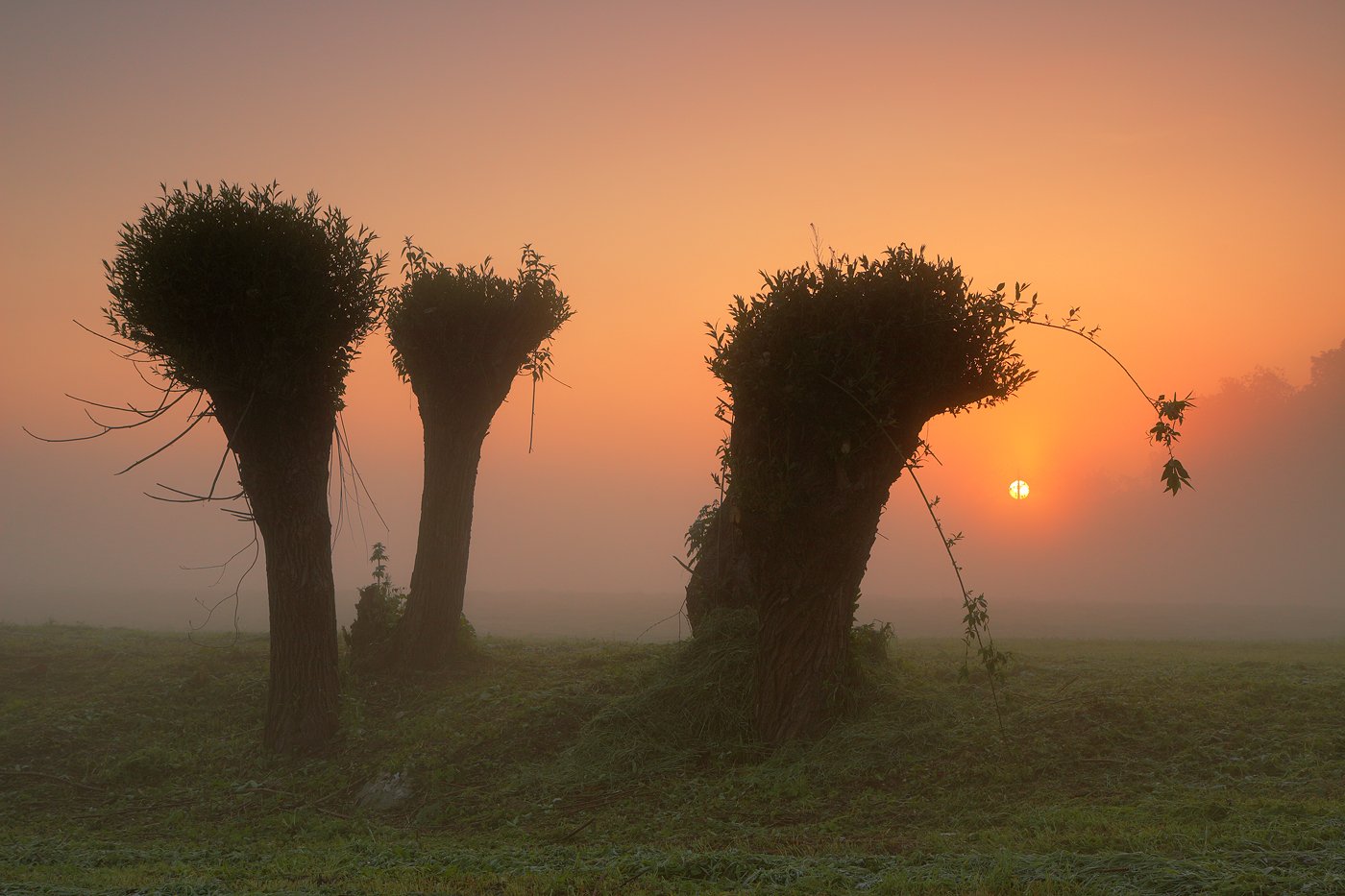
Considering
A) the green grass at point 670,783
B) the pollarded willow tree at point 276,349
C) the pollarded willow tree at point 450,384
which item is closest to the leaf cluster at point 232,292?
the pollarded willow tree at point 276,349

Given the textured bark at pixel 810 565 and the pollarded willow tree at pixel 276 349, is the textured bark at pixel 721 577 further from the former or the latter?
the pollarded willow tree at pixel 276 349

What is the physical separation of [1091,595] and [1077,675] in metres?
75.8

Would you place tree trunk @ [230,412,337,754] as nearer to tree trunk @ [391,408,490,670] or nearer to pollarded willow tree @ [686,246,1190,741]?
tree trunk @ [391,408,490,670]

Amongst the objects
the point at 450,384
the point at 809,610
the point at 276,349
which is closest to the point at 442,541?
the point at 450,384

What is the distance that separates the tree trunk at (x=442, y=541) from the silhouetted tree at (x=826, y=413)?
7.39m

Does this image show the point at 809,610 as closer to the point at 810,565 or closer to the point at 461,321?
the point at 810,565

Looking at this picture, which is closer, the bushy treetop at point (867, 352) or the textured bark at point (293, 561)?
the bushy treetop at point (867, 352)

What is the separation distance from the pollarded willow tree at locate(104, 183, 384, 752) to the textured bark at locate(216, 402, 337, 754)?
2cm

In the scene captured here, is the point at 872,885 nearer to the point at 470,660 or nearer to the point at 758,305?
the point at 758,305

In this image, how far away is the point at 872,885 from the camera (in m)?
6.73

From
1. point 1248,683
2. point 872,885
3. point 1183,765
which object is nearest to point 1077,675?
point 1248,683

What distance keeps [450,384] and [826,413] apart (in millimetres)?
9098

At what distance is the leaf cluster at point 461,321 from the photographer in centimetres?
1795

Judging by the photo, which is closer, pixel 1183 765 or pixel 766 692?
pixel 1183 765
